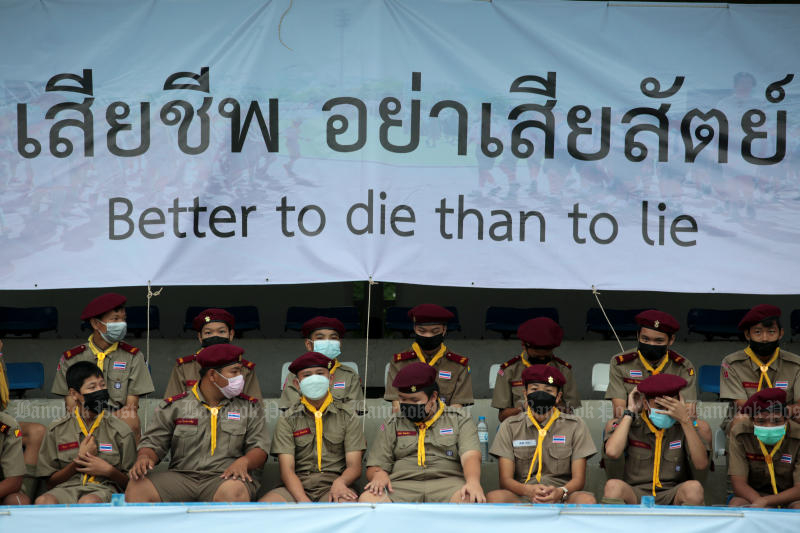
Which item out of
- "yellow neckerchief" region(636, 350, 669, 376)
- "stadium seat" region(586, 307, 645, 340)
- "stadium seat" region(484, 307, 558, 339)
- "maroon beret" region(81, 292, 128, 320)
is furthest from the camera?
"stadium seat" region(586, 307, 645, 340)

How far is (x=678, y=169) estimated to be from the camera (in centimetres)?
531

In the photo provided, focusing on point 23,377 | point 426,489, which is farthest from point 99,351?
point 23,377

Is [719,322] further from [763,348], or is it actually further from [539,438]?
[539,438]

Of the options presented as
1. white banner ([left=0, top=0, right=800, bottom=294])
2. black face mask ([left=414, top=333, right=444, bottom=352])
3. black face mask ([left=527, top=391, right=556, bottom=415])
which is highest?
white banner ([left=0, top=0, right=800, bottom=294])

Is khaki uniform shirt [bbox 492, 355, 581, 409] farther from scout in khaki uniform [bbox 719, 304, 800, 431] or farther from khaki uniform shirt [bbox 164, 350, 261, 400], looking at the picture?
khaki uniform shirt [bbox 164, 350, 261, 400]

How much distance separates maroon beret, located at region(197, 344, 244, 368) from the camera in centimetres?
522

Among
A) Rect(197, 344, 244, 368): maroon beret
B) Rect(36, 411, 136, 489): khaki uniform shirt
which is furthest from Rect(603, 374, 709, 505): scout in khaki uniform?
Rect(36, 411, 136, 489): khaki uniform shirt

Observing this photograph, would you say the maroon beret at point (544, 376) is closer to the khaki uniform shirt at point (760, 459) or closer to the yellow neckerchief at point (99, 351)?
the khaki uniform shirt at point (760, 459)

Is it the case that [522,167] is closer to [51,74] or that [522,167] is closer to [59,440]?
[51,74]

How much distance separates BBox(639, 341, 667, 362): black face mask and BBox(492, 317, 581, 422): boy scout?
0.55m

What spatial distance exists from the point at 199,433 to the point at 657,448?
273cm

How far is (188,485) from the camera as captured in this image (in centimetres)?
524

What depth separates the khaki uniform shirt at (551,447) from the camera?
5.11m

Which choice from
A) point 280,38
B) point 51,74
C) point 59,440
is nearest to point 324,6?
point 280,38
